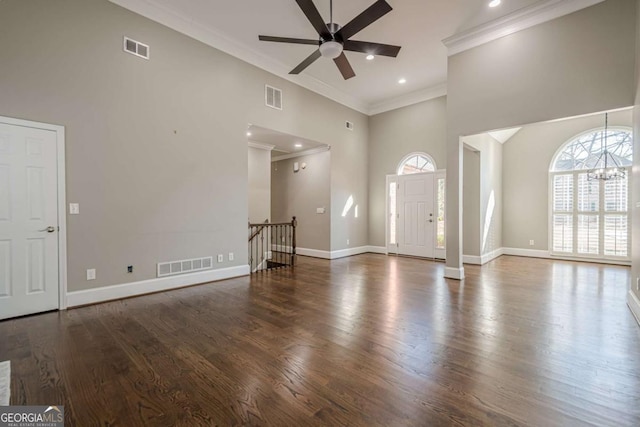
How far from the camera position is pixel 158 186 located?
13.7 ft

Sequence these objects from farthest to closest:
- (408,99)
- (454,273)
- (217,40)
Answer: (408,99)
(454,273)
(217,40)

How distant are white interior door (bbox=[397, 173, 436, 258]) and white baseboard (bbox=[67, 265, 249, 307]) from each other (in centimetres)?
436

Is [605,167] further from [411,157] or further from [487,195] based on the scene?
[411,157]

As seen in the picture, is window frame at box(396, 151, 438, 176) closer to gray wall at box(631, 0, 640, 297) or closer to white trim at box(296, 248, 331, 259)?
white trim at box(296, 248, 331, 259)

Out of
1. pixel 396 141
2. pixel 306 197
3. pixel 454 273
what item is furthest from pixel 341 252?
pixel 396 141

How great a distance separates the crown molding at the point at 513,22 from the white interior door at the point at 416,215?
296 centimetres

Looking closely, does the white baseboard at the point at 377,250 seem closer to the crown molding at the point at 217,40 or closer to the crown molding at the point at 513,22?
the crown molding at the point at 217,40

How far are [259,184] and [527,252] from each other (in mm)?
7410

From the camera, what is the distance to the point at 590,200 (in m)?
6.66

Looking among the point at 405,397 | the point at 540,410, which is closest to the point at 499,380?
the point at 540,410

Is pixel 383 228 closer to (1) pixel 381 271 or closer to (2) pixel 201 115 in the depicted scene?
(1) pixel 381 271

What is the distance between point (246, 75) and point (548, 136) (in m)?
7.60

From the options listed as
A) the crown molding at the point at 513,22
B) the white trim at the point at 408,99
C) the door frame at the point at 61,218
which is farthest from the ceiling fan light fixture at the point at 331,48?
the white trim at the point at 408,99

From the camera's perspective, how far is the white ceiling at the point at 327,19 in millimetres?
4027
